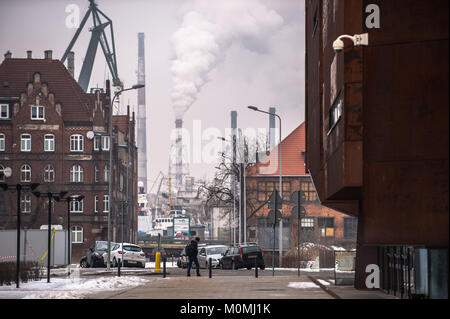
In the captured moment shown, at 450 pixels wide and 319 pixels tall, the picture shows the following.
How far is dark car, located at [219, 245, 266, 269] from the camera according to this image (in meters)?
45.2

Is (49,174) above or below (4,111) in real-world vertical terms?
below

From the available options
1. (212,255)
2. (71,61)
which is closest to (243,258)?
(212,255)

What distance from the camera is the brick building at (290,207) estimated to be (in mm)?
78312

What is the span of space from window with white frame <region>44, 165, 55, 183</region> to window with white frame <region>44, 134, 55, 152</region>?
5.33ft

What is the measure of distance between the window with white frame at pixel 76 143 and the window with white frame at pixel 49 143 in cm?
172

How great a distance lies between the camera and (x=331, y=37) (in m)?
22.1

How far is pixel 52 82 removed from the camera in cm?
8450

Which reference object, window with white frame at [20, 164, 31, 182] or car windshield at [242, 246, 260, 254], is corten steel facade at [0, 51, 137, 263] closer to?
window with white frame at [20, 164, 31, 182]

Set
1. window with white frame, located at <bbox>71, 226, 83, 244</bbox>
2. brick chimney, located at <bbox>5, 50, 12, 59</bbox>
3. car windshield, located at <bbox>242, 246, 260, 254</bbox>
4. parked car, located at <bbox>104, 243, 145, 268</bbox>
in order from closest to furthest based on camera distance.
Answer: car windshield, located at <bbox>242, 246, 260, 254</bbox>
parked car, located at <bbox>104, 243, 145, 268</bbox>
window with white frame, located at <bbox>71, 226, 83, 244</bbox>
brick chimney, located at <bbox>5, 50, 12, 59</bbox>

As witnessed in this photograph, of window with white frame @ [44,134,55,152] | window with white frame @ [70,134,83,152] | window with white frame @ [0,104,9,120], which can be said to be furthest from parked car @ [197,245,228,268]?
window with white frame @ [0,104,9,120]

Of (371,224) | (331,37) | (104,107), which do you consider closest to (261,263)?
(331,37)

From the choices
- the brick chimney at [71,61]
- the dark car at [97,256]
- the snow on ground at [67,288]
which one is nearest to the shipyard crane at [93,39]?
the brick chimney at [71,61]

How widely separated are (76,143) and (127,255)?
36.4 meters

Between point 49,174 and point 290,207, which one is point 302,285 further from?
point 49,174
